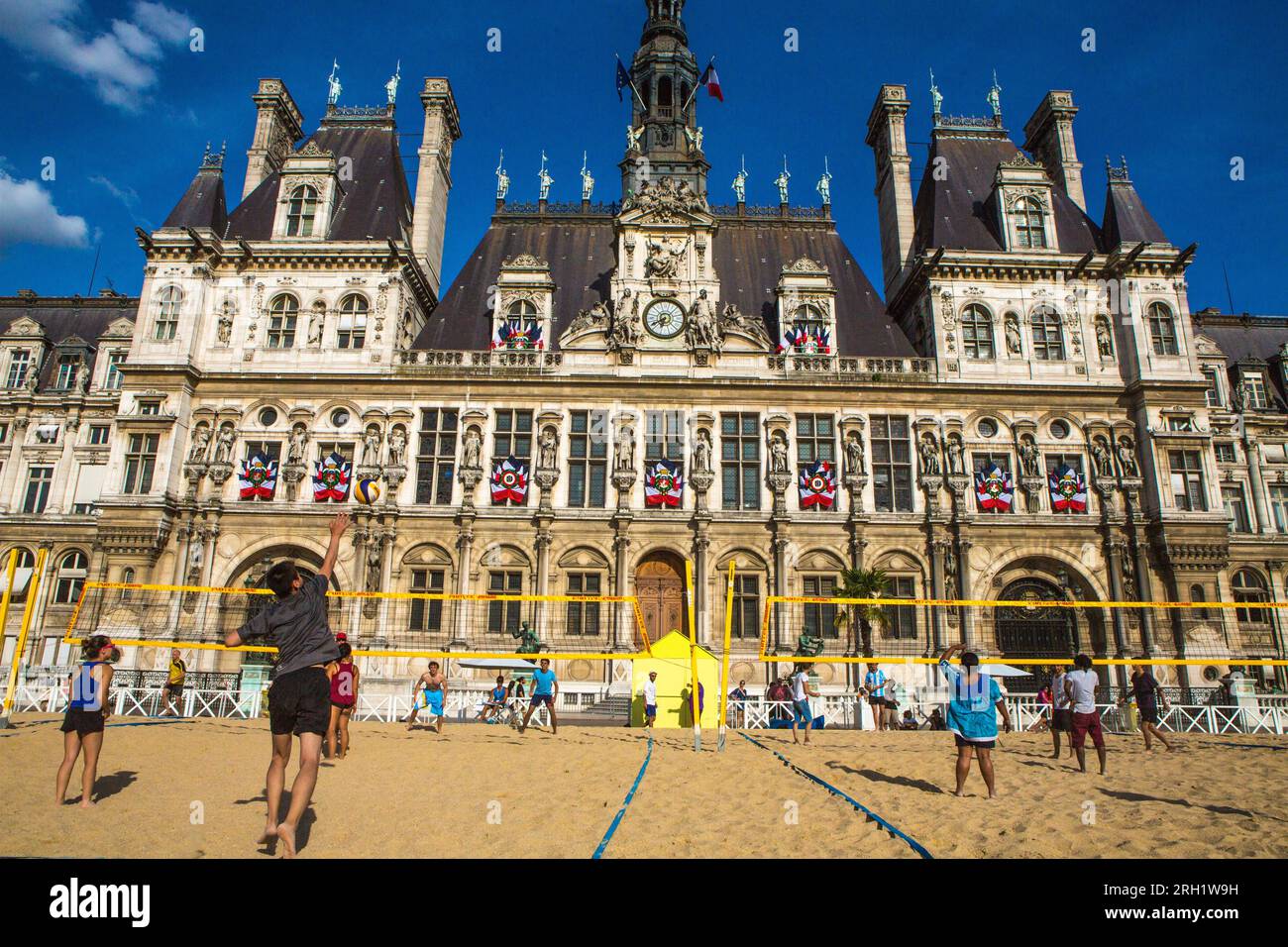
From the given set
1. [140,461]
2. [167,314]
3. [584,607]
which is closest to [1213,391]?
[584,607]

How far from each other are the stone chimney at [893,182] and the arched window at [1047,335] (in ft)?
22.8

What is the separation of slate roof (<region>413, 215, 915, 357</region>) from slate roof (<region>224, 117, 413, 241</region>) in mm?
4100

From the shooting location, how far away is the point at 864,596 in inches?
1067

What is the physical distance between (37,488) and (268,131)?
70.2ft

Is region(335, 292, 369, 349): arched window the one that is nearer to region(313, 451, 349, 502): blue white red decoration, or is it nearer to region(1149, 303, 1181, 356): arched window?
region(313, 451, 349, 502): blue white red decoration

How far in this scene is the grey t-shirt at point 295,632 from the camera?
6836 millimetres

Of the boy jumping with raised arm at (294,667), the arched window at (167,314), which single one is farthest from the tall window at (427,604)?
the boy jumping with raised arm at (294,667)

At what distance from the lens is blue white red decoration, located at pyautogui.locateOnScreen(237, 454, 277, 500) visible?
30297 mm

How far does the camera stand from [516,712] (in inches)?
848

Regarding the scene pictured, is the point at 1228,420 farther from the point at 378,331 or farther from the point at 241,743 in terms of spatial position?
the point at 241,743

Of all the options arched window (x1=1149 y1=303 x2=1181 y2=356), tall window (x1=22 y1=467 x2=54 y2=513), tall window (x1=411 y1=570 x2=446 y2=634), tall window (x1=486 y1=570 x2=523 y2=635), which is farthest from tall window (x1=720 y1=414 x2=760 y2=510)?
tall window (x1=22 y1=467 x2=54 y2=513)

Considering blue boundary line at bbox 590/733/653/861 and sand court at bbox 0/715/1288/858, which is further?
sand court at bbox 0/715/1288/858
